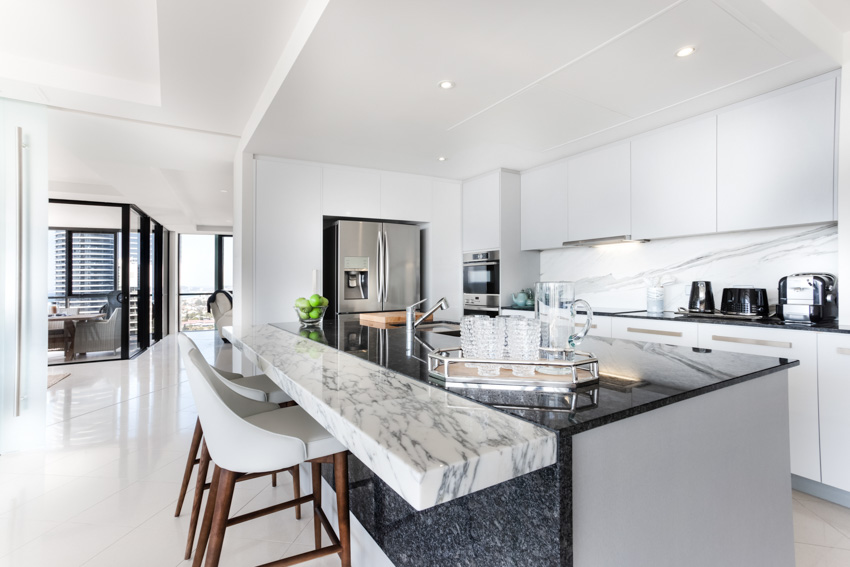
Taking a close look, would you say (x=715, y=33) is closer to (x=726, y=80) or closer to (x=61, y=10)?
(x=726, y=80)

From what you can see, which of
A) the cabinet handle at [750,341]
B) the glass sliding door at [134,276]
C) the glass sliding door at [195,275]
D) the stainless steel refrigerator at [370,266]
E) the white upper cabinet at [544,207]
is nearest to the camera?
the cabinet handle at [750,341]

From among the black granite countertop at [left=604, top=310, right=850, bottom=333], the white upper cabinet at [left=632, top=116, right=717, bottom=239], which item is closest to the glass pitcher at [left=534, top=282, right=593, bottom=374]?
the black granite countertop at [left=604, top=310, right=850, bottom=333]

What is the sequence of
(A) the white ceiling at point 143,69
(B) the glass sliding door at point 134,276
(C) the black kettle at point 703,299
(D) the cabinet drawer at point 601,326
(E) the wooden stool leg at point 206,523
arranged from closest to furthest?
(E) the wooden stool leg at point 206,523, (A) the white ceiling at point 143,69, (C) the black kettle at point 703,299, (D) the cabinet drawer at point 601,326, (B) the glass sliding door at point 134,276

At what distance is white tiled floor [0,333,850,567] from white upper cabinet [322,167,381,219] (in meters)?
2.23

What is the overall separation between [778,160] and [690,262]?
93cm

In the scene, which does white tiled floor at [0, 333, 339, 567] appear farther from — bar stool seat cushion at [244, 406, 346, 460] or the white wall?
the white wall

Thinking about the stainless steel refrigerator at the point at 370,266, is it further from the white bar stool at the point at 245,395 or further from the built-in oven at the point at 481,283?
the white bar stool at the point at 245,395

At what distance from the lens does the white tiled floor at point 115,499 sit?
1.78 meters

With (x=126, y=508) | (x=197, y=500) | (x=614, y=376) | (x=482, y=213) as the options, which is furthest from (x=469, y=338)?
(x=482, y=213)

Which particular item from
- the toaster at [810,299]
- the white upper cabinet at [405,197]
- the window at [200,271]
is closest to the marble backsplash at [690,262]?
the toaster at [810,299]

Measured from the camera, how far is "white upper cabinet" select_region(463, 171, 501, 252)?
423 centimetres

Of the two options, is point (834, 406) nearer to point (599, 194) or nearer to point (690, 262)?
point (690, 262)

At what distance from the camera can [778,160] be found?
8.25 ft

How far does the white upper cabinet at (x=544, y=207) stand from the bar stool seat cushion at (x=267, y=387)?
113 inches
